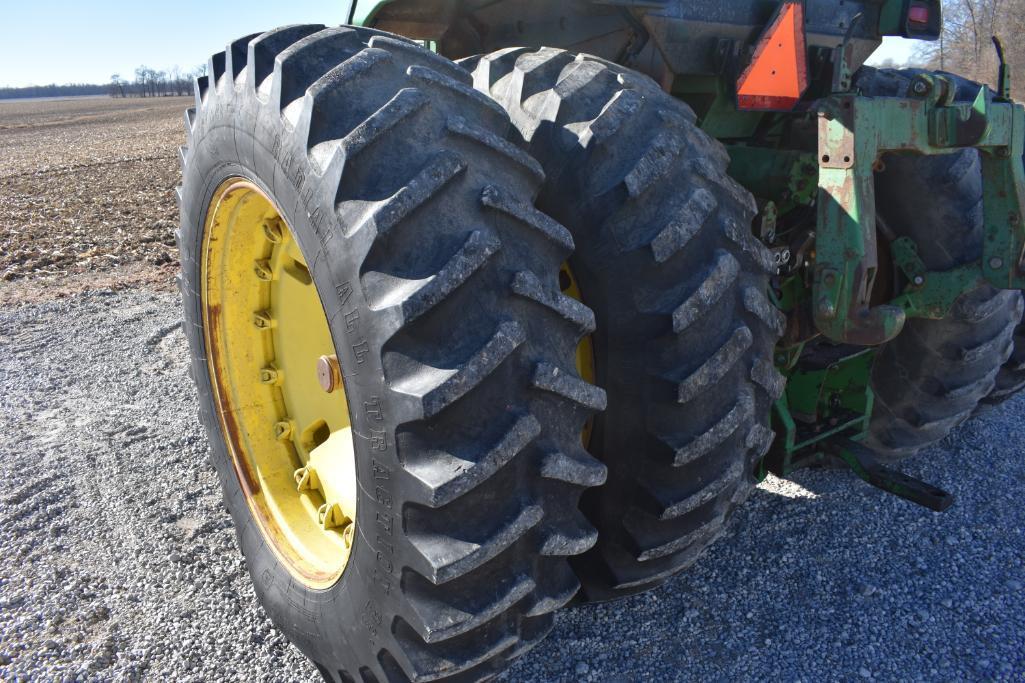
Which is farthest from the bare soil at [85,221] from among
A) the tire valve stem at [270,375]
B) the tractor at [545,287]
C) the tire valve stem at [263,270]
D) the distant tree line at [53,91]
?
the distant tree line at [53,91]

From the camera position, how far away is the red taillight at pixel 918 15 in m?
2.93

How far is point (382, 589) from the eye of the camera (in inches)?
69.7

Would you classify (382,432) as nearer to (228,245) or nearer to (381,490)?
(381,490)

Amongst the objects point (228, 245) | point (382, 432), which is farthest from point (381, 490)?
point (228, 245)

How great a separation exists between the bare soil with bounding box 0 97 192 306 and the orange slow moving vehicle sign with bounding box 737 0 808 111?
6.12 m

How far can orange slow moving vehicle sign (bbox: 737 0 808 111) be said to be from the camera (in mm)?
2246

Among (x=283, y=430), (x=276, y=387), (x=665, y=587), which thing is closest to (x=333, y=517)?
(x=283, y=430)

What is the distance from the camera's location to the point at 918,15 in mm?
2943

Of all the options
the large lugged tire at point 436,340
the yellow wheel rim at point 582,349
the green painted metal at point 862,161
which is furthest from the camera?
the green painted metal at point 862,161

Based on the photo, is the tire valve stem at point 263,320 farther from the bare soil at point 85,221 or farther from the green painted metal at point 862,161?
the bare soil at point 85,221

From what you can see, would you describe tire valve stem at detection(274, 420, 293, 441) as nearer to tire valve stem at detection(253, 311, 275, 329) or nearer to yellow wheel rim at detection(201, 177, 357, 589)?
yellow wheel rim at detection(201, 177, 357, 589)

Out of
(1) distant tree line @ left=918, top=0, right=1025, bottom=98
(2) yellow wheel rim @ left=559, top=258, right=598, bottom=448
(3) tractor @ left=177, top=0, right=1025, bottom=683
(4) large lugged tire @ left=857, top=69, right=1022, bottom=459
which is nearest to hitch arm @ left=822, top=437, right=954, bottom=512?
(3) tractor @ left=177, top=0, right=1025, bottom=683

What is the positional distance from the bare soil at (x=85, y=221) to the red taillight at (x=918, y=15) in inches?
245

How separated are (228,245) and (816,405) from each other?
210 cm
